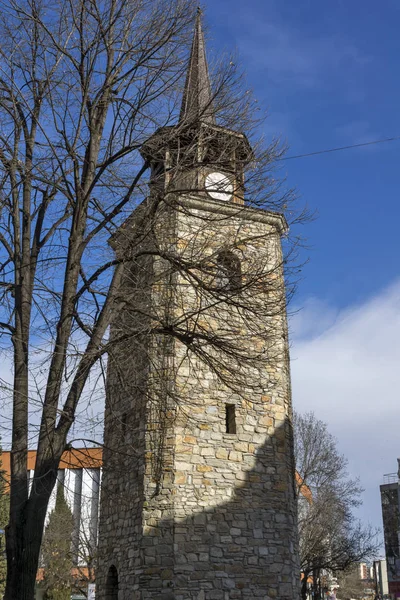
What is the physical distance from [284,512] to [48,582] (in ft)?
64.5

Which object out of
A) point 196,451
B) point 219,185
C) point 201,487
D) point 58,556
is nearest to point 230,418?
point 196,451

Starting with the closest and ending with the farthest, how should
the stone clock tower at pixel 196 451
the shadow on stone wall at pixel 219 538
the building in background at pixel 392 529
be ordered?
the stone clock tower at pixel 196 451 → the shadow on stone wall at pixel 219 538 → the building in background at pixel 392 529

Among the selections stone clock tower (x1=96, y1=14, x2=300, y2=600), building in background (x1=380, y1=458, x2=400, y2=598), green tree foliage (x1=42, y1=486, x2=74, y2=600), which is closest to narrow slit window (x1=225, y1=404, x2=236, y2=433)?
stone clock tower (x1=96, y1=14, x2=300, y2=600)

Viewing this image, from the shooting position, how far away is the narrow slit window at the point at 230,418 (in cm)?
1181

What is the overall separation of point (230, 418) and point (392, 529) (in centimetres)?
3359

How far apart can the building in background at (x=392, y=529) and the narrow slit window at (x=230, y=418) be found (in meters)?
31.2

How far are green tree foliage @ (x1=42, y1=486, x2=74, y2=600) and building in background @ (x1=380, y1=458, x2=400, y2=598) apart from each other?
68.3 feet

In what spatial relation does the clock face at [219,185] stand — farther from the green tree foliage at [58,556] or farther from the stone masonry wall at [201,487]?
the green tree foliage at [58,556]

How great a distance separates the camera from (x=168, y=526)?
1064 centimetres

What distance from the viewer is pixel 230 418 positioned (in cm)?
1191

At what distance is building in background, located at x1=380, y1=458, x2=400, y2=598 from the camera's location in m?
39.7

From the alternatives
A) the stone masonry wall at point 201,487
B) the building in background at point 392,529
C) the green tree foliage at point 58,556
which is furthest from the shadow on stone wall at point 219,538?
the building in background at point 392,529

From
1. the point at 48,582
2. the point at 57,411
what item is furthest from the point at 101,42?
the point at 48,582

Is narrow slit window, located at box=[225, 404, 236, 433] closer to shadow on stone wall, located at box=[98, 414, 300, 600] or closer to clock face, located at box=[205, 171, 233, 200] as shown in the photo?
shadow on stone wall, located at box=[98, 414, 300, 600]
